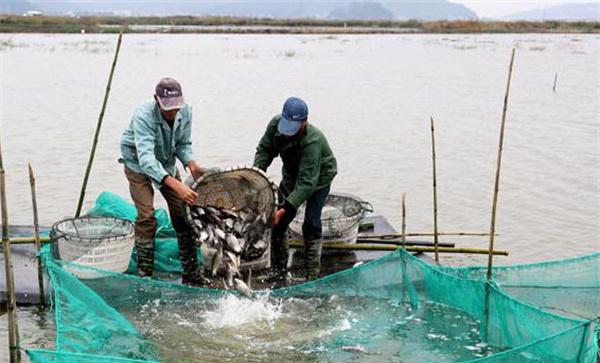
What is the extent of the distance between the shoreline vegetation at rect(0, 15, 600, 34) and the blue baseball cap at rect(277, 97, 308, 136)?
39996mm

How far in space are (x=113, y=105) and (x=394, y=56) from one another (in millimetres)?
18718

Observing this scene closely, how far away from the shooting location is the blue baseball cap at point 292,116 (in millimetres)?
Result: 5488

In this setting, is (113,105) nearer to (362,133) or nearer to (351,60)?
(362,133)

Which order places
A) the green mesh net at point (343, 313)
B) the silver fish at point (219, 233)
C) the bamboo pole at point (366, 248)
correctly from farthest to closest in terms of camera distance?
the bamboo pole at point (366, 248) → the silver fish at point (219, 233) → the green mesh net at point (343, 313)

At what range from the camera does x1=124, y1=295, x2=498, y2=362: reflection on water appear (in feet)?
16.2

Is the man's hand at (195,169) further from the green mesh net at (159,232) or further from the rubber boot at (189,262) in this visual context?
the green mesh net at (159,232)

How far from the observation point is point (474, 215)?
32.6 ft

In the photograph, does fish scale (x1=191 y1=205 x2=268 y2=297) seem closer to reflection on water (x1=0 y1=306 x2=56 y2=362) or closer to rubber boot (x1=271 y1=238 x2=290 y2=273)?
rubber boot (x1=271 y1=238 x2=290 y2=273)

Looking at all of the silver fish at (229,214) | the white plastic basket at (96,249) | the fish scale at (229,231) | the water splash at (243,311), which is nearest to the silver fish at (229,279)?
the fish scale at (229,231)

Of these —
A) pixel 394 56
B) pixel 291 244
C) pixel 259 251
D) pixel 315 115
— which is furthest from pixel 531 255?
pixel 394 56

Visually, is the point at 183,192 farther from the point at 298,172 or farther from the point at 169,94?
the point at 298,172

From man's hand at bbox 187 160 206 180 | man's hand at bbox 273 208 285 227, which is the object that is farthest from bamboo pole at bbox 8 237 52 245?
man's hand at bbox 273 208 285 227

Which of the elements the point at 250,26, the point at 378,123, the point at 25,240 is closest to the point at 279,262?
the point at 25,240

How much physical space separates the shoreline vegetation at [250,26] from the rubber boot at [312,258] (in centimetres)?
3970
